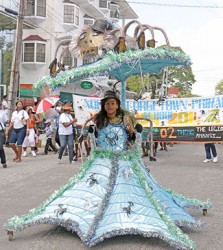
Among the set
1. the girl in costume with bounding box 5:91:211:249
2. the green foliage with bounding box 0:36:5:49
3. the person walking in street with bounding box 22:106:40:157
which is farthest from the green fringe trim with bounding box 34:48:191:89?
the green foliage with bounding box 0:36:5:49

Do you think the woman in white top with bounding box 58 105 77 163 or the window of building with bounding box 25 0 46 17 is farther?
the window of building with bounding box 25 0 46 17

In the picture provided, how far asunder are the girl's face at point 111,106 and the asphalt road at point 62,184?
4.77 ft

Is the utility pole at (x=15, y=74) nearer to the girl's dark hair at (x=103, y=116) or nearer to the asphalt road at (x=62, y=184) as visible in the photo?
the asphalt road at (x=62, y=184)

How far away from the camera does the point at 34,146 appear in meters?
15.2

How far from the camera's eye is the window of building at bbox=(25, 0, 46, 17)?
34.2 m

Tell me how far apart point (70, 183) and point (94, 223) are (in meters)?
0.76

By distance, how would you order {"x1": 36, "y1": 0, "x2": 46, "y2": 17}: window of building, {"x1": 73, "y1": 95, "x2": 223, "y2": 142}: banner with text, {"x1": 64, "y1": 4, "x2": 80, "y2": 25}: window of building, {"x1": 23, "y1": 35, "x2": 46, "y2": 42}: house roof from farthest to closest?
{"x1": 64, "y1": 4, "x2": 80, "y2": 25}: window of building → {"x1": 36, "y1": 0, "x2": 46, "y2": 17}: window of building → {"x1": 23, "y1": 35, "x2": 46, "y2": 42}: house roof → {"x1": 73, "y1": 95, "x2": 223, "y2": 142}: banner with text

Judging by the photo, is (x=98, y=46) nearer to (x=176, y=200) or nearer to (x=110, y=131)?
(x=110, y=131)

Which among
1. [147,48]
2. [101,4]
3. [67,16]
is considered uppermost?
[101,4]

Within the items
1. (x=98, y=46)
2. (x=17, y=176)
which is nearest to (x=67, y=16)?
(x=17, y=176)

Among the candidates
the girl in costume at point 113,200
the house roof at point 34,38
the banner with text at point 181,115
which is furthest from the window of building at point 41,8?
the girl in costume at point 113,200

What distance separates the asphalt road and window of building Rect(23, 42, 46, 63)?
61.4 ft

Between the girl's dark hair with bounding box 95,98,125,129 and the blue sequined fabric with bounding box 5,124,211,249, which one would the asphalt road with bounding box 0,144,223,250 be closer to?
the blue sequined fabric with bounding box 5,124,211,249

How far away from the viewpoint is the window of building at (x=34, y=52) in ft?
112
